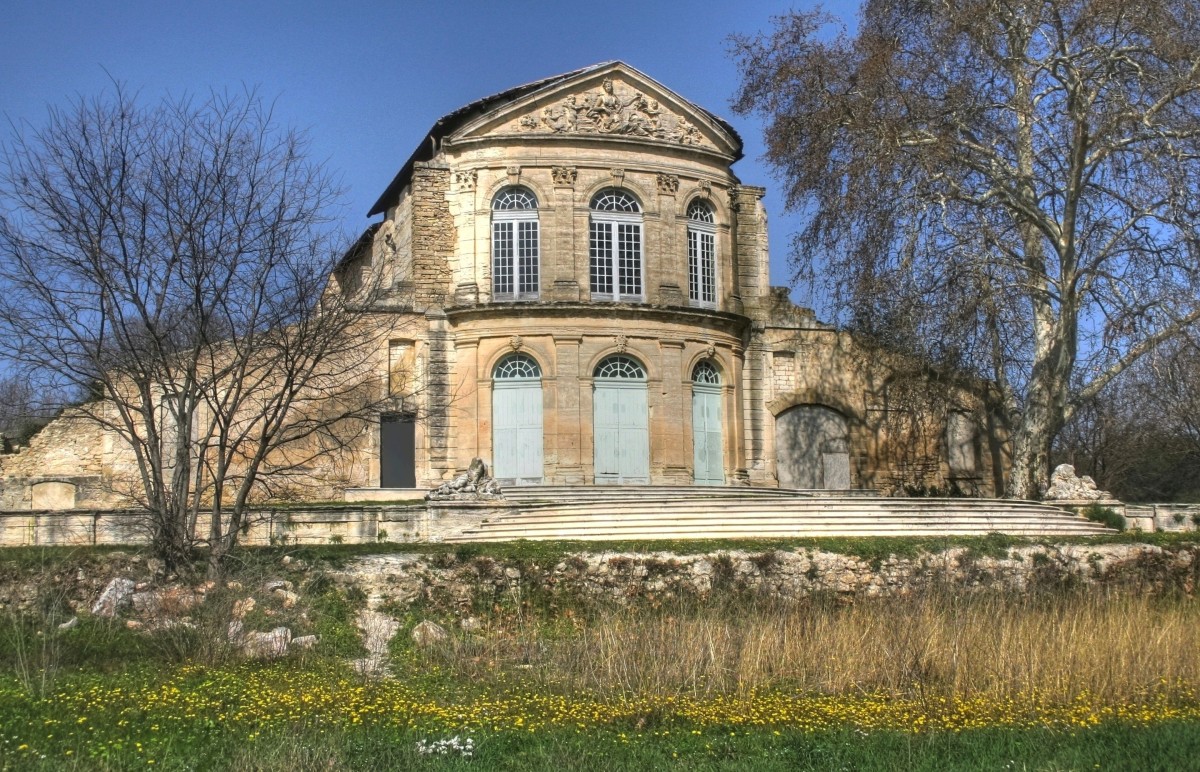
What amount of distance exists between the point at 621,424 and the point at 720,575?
12.7m

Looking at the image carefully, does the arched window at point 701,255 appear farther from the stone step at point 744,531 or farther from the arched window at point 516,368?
the stone step at point 744,531

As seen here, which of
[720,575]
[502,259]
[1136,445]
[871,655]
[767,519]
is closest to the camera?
[871,655]

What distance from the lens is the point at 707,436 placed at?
1264 inches

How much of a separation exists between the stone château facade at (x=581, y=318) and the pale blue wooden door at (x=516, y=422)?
0.04 m

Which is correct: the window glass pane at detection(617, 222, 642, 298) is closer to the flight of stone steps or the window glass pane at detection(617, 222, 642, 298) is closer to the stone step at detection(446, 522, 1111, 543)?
the flight of stone steps

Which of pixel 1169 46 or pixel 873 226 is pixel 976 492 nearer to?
pixel 873 226

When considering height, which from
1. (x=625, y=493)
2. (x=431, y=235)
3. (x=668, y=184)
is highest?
(x=668, y=184)

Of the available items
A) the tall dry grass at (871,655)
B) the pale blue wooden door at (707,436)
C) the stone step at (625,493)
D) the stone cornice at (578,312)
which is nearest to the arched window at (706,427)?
the pale blue wooden door at (707,436)

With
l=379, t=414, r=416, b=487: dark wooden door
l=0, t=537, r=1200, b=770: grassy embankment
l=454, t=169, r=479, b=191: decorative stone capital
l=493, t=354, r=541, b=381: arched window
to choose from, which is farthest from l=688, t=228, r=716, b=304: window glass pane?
l=0, t=537, r=1200, b=770: grassy embankment

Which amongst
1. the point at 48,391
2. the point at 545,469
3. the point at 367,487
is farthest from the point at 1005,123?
the point at 48,391

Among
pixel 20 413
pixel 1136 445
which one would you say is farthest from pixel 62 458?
pixel 1136 445

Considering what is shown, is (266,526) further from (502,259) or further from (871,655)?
(871,655)

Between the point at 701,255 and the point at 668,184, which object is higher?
the point at 668,184

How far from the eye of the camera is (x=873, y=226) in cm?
2720
